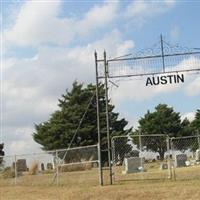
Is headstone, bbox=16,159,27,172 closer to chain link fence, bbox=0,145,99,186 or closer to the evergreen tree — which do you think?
chain link fence, bbox=0,145,99,186

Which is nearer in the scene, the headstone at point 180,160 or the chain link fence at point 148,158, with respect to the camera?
the chain link fence at point 148,158

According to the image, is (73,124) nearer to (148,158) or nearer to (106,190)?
(148,158)

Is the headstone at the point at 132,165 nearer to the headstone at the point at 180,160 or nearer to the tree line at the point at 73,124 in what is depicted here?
the headstone at the point at 180,160

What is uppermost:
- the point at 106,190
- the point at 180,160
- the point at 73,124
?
the point at 73,124

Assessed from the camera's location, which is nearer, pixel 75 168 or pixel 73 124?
pixel 75 168

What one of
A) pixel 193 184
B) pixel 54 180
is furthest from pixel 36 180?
pixel 193 184

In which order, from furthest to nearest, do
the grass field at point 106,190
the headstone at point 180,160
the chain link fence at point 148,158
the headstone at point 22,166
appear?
1. the headstone at point 22,166
2. the headstone at point 180,160
3. the chain link fence at point 148,158
4. the grass field at point 106,190

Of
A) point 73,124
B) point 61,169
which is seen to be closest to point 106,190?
point 61,169

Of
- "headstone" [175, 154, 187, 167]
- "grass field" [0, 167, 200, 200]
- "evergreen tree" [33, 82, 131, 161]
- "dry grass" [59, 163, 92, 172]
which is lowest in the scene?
"grass field" [0, 167, 200, 200]

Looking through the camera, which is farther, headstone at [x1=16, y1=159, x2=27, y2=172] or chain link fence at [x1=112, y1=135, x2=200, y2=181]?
headstone at [x1=16, y1=159, x2=27, y2=172]

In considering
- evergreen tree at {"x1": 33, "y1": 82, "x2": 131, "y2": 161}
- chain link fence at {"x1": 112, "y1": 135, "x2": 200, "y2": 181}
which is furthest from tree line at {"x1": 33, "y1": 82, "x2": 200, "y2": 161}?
chain link fence at {"x1": 112, "y1": 135, "x2": 200, "y2": 181}

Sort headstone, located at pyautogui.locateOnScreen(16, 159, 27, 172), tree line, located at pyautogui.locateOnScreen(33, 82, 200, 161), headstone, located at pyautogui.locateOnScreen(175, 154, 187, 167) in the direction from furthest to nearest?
tree line, located at pyautogui.locateOnScreen(33, 82, 200, 161) < headstone, located at pyautogui.locateOnScreen(16, 159, 27, 172) < headstone, located at pyautogui.locateOnScreen(175, 154, 187, 167)

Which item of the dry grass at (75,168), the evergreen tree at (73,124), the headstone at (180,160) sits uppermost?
the evergreen tree at (73,124)

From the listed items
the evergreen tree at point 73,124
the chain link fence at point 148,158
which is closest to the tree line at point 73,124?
the evergreen tree at point 73,124
